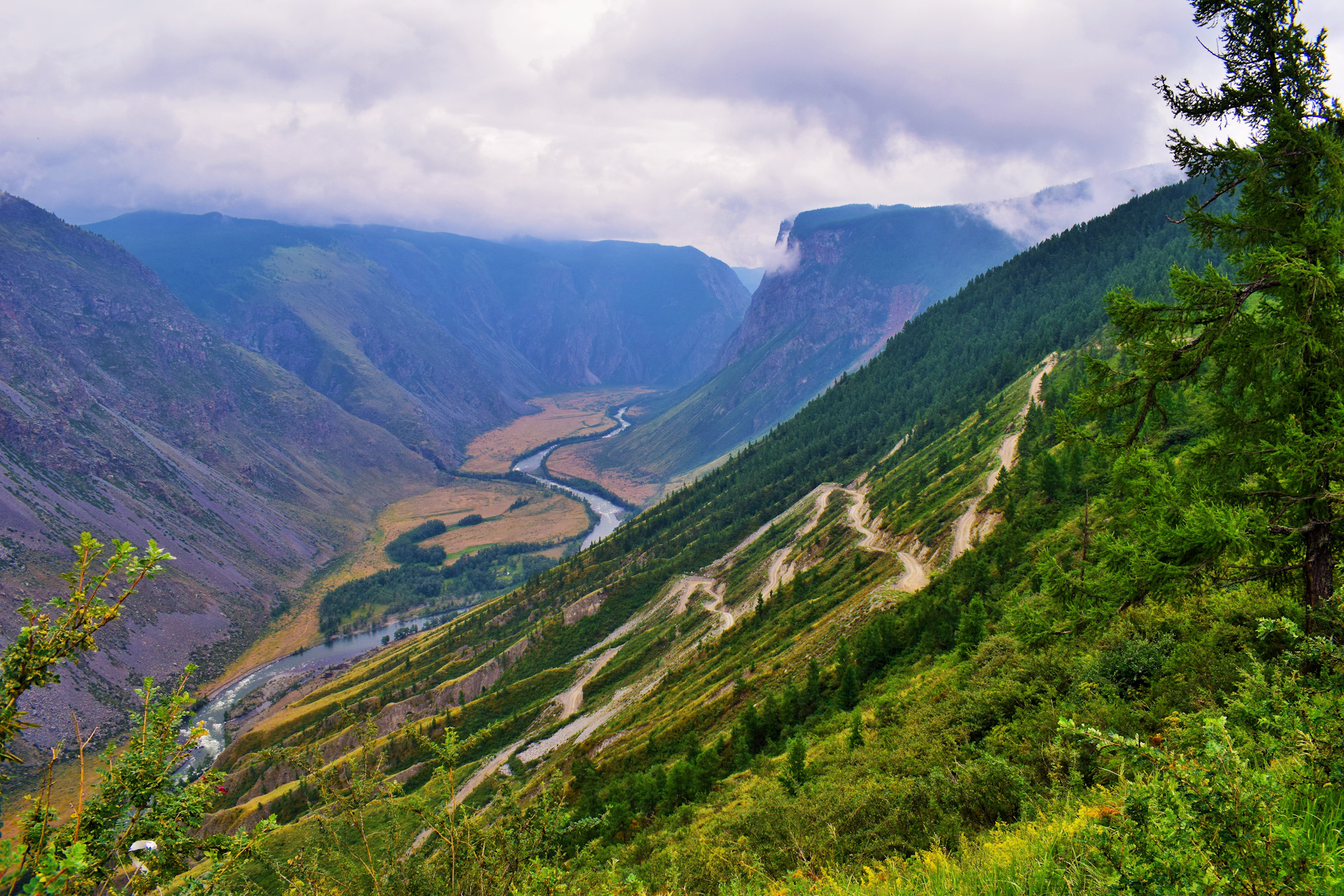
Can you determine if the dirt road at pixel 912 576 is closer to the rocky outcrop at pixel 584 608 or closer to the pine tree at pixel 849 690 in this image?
the pine tree at pixel 849 690

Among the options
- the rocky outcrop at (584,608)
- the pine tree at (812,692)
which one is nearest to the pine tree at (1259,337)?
the pine tree at (812,692)

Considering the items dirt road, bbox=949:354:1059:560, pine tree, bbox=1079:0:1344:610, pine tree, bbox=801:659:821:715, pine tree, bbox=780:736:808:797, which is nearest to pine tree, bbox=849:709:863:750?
pine tree, bbox=780:736:808:797

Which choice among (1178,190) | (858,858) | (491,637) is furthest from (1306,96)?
(1178,190)

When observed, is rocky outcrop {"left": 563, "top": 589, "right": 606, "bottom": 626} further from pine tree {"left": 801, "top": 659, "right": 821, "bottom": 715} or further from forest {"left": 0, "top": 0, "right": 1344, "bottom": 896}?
pine tree {"left": 801, "top": 659, "right": 821, "bottom": 715}

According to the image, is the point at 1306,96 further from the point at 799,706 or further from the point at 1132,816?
the point at 799,706

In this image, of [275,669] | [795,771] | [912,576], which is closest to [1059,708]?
[795,771]

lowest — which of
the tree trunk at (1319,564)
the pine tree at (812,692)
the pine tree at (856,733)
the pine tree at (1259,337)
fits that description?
the pine tree at (812,692)
